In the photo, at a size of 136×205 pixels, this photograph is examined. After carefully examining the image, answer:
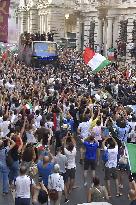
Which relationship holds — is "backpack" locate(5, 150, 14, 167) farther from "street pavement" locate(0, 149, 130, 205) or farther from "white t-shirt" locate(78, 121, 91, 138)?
"white t-shirt" locate(78, 121, 91, 138)

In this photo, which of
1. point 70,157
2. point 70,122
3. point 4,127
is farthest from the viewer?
point 70,122

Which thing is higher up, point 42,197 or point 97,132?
point 97,132

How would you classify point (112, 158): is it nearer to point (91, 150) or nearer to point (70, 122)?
point (91, 150)

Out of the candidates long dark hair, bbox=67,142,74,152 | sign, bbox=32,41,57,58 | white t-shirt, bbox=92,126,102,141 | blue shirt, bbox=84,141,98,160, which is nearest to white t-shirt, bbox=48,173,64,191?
long dark hair, bbox=67,142,74,152

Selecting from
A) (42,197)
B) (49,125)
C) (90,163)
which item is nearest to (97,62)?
(49,125)

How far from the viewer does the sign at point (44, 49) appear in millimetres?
42819

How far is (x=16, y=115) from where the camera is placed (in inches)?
667

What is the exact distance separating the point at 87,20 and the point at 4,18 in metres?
39.7

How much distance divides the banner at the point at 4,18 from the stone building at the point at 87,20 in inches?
1154

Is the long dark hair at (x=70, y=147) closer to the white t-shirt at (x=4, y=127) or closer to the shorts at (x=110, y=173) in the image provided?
the shorts at (x=110, y=173)

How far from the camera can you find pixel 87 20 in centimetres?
5659

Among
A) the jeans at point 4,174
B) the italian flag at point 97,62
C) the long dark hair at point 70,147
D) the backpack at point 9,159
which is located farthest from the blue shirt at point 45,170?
the italian flag at point 97,62

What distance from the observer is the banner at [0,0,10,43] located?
1736cm

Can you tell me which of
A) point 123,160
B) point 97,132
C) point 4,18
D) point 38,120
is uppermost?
point 4,18
